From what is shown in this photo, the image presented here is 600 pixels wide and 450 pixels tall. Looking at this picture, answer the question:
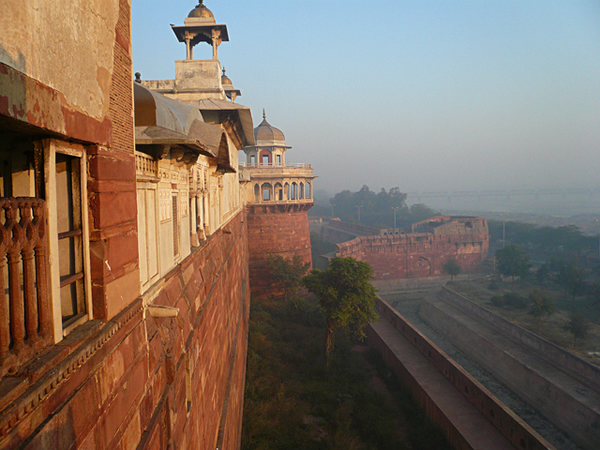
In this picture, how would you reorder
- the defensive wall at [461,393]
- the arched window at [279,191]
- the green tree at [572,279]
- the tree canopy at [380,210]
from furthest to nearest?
the tree canopy at [380,210]
the green tree at [572,279]
the arched window at [279,191]
the defensive wall at [461,393]

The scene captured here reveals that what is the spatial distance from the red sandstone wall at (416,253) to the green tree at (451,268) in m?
0.37

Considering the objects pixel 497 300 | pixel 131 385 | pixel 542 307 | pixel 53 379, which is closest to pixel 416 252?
pixel 497 300

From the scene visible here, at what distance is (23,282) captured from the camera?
143 centimetres

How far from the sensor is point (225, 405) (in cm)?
570

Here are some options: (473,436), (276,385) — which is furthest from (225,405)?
(473,436)

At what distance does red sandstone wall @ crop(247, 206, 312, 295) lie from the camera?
66.5 feet

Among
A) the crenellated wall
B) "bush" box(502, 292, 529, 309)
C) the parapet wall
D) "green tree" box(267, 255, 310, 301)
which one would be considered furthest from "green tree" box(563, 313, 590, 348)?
"green tree" box(267, 255, 310, 301)

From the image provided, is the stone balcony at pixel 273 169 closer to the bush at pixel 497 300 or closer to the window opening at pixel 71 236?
the bush at pixel 497 300

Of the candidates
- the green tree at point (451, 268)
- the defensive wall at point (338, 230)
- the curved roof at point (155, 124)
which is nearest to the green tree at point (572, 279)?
the green tree at point (451, 268)

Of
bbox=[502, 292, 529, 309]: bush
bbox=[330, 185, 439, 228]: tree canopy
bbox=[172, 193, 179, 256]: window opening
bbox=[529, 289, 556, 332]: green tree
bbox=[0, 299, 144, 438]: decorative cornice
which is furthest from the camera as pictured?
bbox=[330, 185, 439, 228]: tree canopy

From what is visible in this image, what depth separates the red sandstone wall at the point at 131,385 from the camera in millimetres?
1327

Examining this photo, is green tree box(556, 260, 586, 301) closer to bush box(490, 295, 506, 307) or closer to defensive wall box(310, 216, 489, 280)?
bush box(490, 295, 506, 307)

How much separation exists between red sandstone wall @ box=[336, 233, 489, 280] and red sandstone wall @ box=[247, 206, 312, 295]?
8787mm

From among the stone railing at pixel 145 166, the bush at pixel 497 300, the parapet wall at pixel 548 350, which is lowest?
the bush at pixel 497 300
